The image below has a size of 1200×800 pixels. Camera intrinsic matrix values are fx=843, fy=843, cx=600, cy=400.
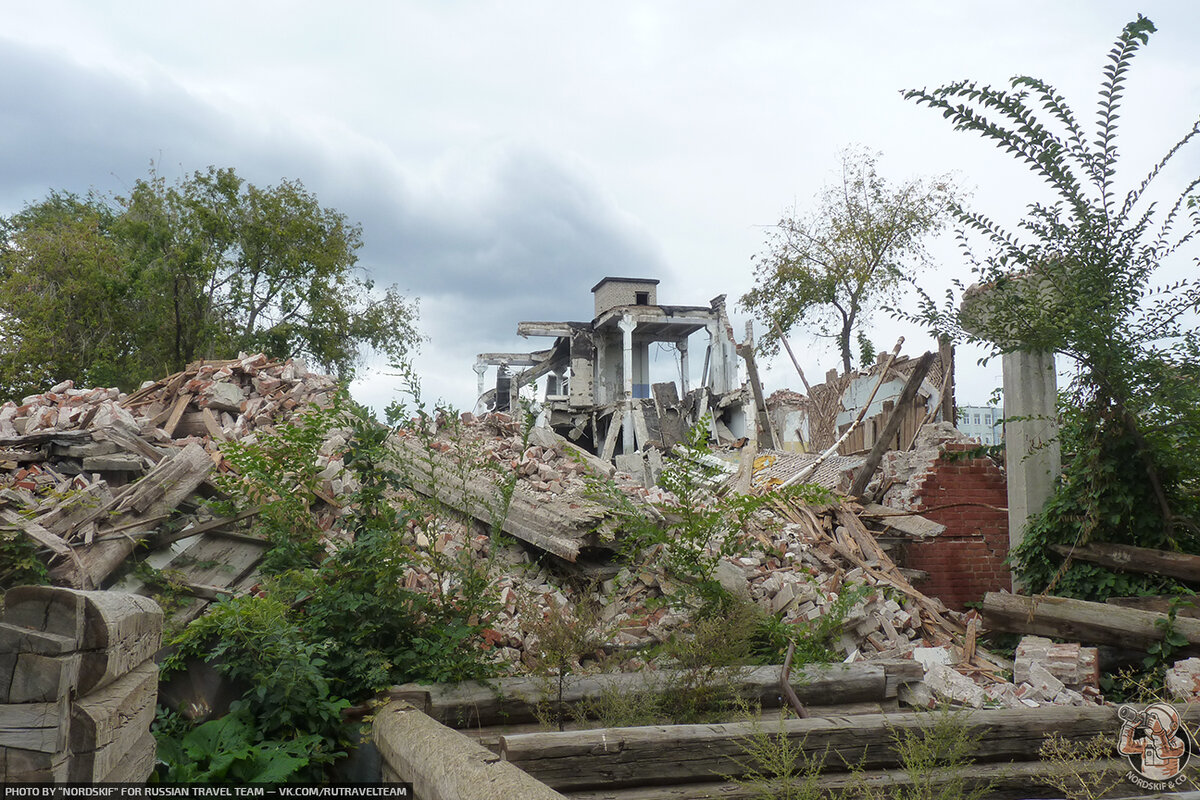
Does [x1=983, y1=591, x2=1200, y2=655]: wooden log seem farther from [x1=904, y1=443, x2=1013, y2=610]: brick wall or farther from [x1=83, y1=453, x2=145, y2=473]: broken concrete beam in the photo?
[x1=83, y1=453, x2=145, y2=473]: broken concrete beam

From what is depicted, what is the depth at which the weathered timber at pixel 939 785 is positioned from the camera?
13.7ft

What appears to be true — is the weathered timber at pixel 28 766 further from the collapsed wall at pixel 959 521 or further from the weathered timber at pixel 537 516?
the collapsed wall at pixel 959 521

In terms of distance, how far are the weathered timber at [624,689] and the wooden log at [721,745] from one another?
0.78 meters

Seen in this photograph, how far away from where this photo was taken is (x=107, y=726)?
202 centimetres

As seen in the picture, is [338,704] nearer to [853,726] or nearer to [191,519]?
[191,519]

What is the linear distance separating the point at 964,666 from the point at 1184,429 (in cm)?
252

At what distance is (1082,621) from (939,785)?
2.84 m

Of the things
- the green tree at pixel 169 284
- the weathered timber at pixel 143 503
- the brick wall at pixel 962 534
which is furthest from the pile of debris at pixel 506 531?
the green tree at pixel 169 284

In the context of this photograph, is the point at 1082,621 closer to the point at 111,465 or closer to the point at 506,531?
the point at 506,531

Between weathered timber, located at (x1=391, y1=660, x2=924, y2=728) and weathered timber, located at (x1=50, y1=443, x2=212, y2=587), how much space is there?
2.45 m

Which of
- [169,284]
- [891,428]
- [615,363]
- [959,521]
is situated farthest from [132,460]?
[615,363]

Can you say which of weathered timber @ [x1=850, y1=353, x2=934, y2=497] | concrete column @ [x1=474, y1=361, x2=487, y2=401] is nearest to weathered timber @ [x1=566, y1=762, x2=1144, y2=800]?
weathered timber @ [x1=850, y1=353, x2=934, y2=497]

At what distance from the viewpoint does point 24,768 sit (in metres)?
1.85

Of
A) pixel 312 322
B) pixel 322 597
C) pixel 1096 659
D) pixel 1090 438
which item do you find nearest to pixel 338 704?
pixel 322 597
